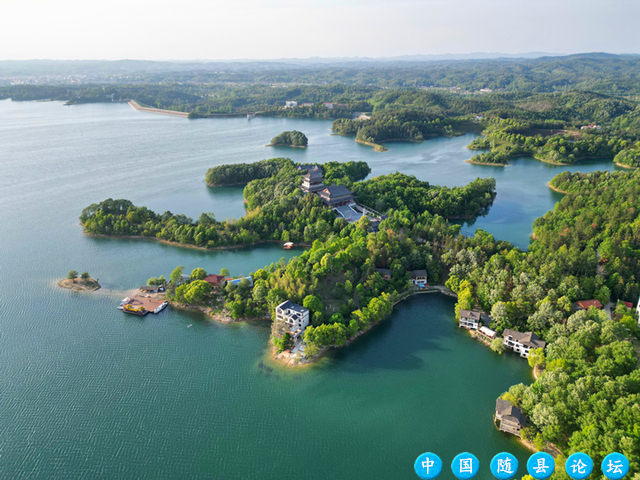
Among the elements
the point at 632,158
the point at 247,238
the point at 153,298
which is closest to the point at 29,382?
the point at 153,298

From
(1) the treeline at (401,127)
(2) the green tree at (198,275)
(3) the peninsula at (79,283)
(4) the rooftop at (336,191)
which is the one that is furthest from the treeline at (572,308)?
(1) the treeline at (401,127)

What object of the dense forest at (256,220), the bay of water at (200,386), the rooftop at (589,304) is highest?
the dense forest at (256,220)

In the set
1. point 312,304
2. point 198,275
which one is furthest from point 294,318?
point 198,275

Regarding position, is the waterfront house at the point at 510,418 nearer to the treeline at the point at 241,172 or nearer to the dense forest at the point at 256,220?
the dense forest at the point at 256,220

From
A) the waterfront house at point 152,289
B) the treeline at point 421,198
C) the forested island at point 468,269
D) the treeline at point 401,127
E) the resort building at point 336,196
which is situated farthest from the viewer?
the treeline at point 401,127

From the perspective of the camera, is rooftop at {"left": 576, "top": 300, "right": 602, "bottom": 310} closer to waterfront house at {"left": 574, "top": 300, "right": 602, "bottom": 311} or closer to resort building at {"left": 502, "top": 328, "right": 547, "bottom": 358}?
waterfront house at {"left": 574, "top": 300, "right": 602, "bottom": 311}
